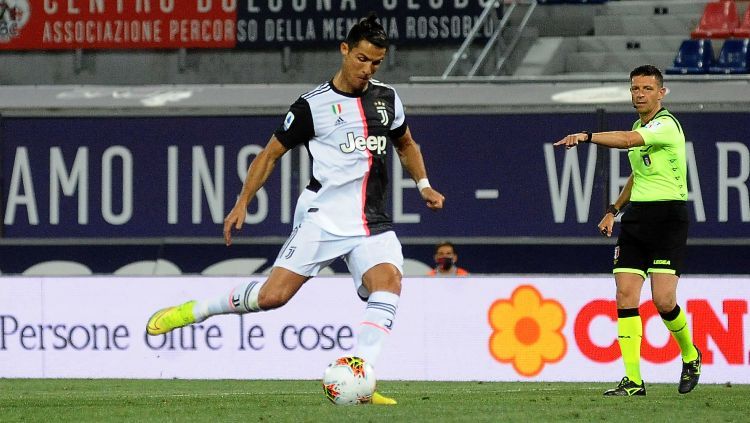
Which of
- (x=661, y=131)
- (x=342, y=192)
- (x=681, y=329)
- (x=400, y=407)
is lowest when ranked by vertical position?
(x=400, y=407)

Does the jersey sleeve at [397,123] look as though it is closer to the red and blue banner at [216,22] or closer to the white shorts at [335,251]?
the white shorts at [335,251]

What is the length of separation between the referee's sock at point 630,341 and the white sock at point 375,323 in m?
1.77

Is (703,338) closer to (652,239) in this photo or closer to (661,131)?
(652,239)

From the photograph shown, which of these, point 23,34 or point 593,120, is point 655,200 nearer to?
point 593,120

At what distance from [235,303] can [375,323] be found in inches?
31.2

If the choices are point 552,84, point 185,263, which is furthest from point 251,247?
point 552,84

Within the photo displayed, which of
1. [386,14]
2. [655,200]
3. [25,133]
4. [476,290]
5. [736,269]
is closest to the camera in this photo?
[655,200]

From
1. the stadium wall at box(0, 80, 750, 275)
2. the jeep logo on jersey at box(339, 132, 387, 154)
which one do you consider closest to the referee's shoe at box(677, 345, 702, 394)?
the jeep logo on jersey at box(339, 132, 387, 154)

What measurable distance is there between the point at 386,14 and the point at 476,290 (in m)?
6.57

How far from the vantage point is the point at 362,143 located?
26.1 feet

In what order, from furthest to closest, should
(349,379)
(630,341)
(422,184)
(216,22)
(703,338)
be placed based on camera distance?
(216,22) → (703,338) → (630,341) → (422,184) → (349,379)

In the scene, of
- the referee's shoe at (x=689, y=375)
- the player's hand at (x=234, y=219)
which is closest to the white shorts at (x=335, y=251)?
the player's hand at (x=234, y=219)

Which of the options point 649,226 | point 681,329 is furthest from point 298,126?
point 681,329

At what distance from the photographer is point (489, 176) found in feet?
51.6
